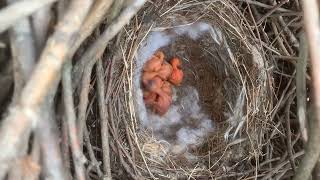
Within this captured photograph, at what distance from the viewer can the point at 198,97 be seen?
1.94m

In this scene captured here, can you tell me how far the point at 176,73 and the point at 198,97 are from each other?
0.39ft

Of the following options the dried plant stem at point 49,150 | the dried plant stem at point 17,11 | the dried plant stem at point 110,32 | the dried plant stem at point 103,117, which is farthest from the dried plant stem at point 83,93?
the dried plant stem at point 17,11

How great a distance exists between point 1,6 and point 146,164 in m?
0.77

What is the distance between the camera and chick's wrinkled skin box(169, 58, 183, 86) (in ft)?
6.25

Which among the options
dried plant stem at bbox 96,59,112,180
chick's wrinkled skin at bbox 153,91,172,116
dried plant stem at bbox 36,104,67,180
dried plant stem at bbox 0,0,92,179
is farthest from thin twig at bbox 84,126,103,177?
chick's wrinkled skin at bbox 153,91,172,116

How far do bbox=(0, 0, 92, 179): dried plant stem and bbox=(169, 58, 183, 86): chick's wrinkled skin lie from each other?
1.02m

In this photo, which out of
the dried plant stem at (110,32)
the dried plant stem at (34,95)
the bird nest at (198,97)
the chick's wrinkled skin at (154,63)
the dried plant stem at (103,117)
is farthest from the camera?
the chick's wrinkled skin at (154,63)

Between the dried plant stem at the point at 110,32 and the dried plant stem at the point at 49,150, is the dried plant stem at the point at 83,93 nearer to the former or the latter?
the dried plant stem at the point at 110,32

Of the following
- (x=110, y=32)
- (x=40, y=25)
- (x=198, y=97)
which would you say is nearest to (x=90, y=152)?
(x=110, y=32)

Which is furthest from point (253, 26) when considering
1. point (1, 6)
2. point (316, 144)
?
point (1, 6)

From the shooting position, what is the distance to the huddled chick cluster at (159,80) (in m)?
1.85

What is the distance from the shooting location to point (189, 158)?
1791mm

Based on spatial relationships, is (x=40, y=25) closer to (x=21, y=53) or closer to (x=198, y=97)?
(x=21, y=53)

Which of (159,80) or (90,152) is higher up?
(159,80)
